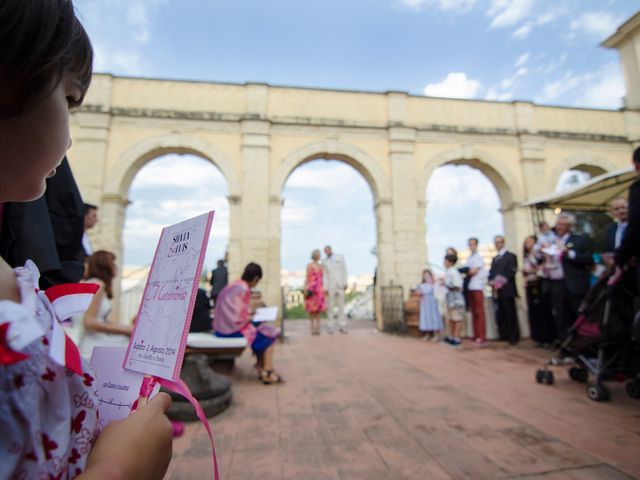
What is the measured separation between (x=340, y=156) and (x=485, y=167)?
4.57m

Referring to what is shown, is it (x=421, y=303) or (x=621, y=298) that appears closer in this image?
(x=621, y=298)

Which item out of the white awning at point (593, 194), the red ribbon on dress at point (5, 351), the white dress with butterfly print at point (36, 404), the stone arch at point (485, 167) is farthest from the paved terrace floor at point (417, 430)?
the stone arch at point (485, 167)

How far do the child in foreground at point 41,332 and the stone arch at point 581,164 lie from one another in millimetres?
12929

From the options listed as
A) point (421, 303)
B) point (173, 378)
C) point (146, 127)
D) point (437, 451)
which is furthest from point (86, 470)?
point (146, 127)

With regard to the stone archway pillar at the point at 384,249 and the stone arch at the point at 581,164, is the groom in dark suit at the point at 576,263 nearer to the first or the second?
the stone archway pillar at the point at 384,249

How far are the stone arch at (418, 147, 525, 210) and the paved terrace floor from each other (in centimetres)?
740

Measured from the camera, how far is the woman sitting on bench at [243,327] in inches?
A: 149

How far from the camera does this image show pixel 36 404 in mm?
450

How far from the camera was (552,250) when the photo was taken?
5027 mm

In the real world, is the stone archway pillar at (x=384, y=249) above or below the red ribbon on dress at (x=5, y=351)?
above

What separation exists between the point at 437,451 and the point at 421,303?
5549mm

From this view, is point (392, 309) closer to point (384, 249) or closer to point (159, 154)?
point (384, 249)

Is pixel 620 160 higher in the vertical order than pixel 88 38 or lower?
higher

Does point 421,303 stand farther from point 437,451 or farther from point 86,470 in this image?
point 86,470
